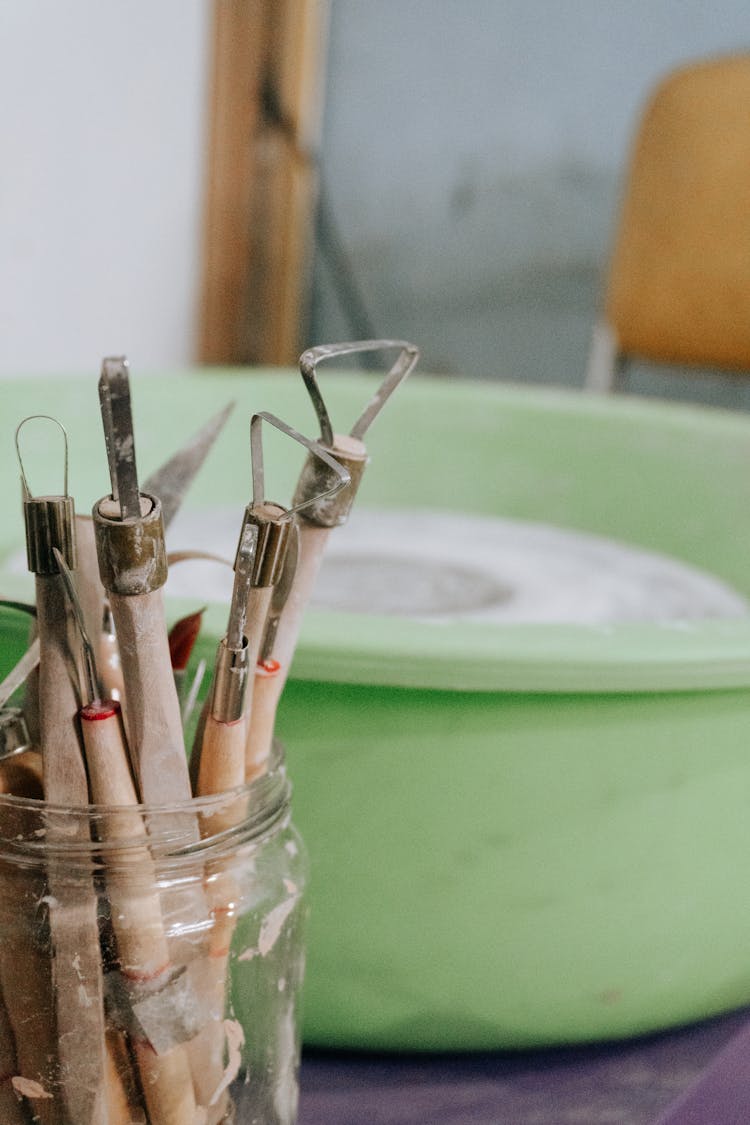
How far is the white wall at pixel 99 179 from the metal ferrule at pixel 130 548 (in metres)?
0.78

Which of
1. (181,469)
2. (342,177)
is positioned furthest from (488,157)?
(181,469)

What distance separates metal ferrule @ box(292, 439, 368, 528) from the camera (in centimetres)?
22

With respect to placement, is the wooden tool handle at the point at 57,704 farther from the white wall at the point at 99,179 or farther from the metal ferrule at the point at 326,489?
the white wall at the point at 99,179

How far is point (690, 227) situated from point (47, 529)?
2.69 ft

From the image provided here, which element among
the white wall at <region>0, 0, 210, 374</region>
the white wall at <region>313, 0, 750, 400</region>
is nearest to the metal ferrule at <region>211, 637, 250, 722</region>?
the white wall at <region>0, 0, 210, 374</region>

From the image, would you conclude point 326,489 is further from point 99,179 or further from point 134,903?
point 99,179

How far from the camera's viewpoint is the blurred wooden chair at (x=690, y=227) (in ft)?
2.91

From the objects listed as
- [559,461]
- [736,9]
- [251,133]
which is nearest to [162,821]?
[559,461]

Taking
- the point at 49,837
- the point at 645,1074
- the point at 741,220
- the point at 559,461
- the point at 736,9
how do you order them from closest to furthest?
the point at 49,837 < the point at 645,1074 < the point at 559,461 < the point at 741,220 < the point at 736,9

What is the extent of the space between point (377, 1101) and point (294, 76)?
1168mm

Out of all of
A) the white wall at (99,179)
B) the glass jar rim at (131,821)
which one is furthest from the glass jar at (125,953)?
the white wall at (99,179)

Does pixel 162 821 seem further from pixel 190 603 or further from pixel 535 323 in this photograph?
pixel 535 323

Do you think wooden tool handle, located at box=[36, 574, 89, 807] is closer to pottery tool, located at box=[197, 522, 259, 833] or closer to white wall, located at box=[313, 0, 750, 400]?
pottery tool, located at box=[197, 522, 259, 833]

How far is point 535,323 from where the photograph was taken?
4.02 ft
